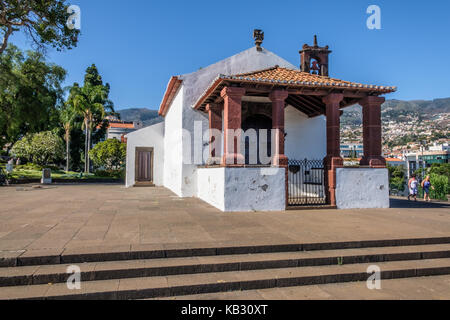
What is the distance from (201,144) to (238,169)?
3.84 meters

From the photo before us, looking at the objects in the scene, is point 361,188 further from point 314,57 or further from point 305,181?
point 314,57

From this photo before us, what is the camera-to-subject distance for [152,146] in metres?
19.5

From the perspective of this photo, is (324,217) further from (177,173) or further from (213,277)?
(177,173)

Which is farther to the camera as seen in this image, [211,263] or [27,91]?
[27,91]

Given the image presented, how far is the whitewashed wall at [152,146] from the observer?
747 inches

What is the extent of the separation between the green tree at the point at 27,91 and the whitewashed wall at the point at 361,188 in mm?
A: 20862

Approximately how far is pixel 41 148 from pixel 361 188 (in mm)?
30562

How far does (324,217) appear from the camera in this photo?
26.8ft

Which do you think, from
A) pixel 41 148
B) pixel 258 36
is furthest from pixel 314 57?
pixel 41 148

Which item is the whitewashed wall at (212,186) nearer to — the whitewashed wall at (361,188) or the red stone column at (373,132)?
the whitewashed wall at (361,188)

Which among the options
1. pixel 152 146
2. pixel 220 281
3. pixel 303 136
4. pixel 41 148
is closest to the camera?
pixel 220 281

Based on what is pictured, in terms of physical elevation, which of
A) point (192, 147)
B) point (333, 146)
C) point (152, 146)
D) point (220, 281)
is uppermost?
point (152, 146)
